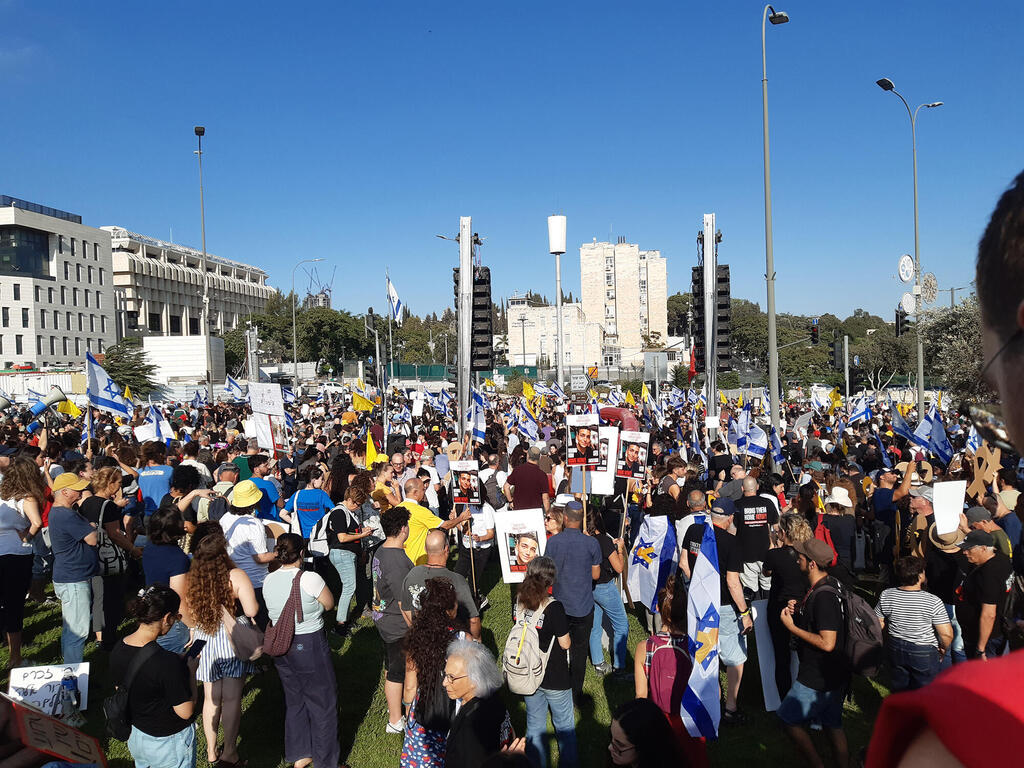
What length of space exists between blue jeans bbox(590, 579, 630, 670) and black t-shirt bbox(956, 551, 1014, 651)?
11.0 ft

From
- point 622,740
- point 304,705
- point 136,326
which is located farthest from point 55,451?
point 136,326

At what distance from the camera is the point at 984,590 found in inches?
274

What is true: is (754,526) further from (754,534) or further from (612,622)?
(612,622)

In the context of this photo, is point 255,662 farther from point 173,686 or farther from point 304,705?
point 173,686

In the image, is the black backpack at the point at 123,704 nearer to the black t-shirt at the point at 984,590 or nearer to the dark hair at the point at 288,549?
the dark hair at the point at 288,549

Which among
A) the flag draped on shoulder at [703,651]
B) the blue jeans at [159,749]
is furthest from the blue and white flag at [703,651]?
the blue jeans at [159,749]

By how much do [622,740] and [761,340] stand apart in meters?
109

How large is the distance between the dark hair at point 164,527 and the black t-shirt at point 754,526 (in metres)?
5.61

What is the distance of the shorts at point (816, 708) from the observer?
5.89 meters

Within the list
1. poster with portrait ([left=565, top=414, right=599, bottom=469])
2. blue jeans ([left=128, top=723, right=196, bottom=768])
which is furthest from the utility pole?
blue jeans ([left=128, top=723, right=196, bottom=768])

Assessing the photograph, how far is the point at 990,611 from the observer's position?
686 cm

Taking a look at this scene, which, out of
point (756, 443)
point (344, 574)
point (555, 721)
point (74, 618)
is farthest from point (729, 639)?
point (756, 443)

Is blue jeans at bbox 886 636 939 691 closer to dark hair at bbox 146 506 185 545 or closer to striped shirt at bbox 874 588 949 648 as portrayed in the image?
striped shirt at bbox 874 588 949 648

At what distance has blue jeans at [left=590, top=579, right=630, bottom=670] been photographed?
853 cm
